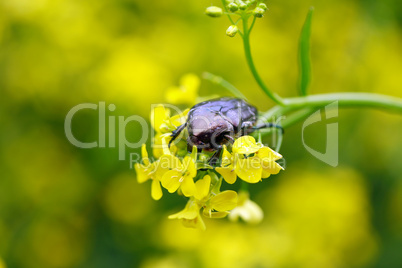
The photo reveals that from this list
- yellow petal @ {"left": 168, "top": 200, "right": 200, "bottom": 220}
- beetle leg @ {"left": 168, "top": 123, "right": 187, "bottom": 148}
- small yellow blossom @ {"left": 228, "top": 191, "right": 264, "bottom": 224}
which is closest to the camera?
yellow petal @ {"left": 168, "top": 200, "right": 200, "bottom": 220}

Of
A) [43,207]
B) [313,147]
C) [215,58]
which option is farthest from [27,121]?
[313,147]

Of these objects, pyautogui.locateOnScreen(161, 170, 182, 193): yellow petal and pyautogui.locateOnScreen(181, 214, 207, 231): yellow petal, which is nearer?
pyautogui.locateOnScreen(161, 170, 182, 193): yellow petal

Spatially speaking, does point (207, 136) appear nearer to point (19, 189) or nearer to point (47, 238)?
point (19, 189)

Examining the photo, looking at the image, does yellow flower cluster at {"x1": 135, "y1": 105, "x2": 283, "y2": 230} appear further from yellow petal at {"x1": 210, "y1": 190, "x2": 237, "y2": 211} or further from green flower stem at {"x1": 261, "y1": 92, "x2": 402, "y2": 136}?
green flower stem at {"x1": 261, "y1": 92, "x2": 402, "y2": 136}

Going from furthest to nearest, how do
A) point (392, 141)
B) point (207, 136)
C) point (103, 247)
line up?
point (392, 141), point (103, 247), point (207, 136)

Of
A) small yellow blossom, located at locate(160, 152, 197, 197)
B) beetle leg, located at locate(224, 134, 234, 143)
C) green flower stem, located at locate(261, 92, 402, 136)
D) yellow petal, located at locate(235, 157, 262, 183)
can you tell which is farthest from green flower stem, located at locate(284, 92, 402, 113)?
small yellow blossom, located at locate(160, 152, 197, 197)

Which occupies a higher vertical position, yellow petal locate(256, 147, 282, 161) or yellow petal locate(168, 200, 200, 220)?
yellow petal locate(256, 147, 282, 161)

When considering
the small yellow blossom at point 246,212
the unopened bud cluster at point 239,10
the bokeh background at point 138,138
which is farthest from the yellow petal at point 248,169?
the bokeh background at point 138,138
